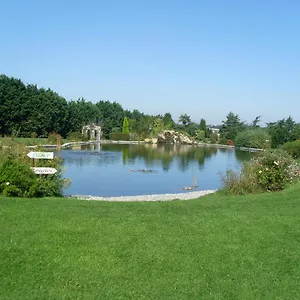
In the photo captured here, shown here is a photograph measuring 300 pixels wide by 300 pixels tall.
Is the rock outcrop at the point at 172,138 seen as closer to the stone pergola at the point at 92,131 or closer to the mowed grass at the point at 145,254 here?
the stone pergola at the point at 92,131

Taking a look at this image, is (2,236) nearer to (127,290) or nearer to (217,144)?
(127,290)

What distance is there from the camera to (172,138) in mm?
59906

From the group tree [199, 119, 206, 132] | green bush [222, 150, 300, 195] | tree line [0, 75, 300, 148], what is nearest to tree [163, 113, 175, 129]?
tree line [0, 75, 300, 148]

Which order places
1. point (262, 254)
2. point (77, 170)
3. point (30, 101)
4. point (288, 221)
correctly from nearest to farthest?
point (262, 254)
point (288, 221)
point (77, 170)
point (30, 101)

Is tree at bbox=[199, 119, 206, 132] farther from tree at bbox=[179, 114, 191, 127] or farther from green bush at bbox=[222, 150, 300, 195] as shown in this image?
green bush at bbox=[222, 150, 300, 195]

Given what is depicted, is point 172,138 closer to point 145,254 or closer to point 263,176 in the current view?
point 263,176

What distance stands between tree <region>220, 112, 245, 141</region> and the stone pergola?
20.8 metres

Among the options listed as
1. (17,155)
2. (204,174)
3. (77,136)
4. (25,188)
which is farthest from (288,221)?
(77,136)

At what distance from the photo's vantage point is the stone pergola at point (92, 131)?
58750 mm

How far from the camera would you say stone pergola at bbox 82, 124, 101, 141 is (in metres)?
58.8

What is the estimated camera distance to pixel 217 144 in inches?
2466

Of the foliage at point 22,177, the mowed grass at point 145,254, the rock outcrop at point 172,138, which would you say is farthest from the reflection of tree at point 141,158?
the rock outcrop at point 172,138

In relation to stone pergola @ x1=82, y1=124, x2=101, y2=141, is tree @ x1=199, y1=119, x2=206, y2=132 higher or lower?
higher

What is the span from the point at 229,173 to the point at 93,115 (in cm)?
5476
